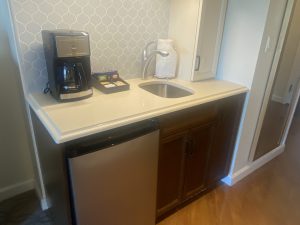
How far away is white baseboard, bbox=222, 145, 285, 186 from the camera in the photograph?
213cm

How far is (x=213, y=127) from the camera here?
67.7 inches

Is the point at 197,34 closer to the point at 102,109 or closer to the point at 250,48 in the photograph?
the point at 250,48

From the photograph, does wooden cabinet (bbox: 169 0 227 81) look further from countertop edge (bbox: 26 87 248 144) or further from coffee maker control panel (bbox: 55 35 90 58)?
coffee maker control panel (bbox: 55 35 90 58)

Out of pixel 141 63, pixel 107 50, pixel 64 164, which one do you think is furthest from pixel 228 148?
pixel 64 164

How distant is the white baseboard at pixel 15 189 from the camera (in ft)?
6.09

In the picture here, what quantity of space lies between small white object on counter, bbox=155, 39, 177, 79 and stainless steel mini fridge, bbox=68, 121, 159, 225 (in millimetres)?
730

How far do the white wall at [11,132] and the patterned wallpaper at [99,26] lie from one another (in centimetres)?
18

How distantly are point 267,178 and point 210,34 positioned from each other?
1.45 metres

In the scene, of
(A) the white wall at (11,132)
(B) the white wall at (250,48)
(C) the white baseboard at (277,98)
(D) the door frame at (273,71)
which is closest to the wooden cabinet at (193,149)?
(B) the white wall at (250,48)

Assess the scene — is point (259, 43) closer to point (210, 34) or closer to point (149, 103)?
point (210, 34)

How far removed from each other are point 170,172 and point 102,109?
0.64 meters

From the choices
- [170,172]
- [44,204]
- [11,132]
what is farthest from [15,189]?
[170,172]

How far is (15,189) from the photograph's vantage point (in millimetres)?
1899

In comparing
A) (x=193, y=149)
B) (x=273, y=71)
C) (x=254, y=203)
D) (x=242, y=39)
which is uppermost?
(x=242, y=39)
